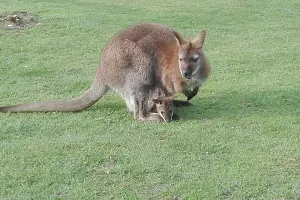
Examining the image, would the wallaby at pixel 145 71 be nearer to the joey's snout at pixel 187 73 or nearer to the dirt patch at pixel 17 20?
the joey's snout at pixel 187 73

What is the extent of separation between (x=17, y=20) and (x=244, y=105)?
6.35m

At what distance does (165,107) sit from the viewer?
652cm

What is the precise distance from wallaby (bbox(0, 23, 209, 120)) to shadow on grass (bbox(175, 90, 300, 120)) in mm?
263

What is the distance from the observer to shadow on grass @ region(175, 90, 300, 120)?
671cm

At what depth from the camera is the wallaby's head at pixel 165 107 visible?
21.4 feet

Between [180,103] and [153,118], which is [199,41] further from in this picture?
[153,118]

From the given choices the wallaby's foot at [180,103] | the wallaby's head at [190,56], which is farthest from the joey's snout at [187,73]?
the wallaby's foot at [180,103]

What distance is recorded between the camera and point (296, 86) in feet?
25.2

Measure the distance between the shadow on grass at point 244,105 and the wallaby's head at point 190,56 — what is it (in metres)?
0.51

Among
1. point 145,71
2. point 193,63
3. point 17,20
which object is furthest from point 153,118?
point 17,20

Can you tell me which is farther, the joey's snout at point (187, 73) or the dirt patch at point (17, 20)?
the dirt patch at point (17, 20)

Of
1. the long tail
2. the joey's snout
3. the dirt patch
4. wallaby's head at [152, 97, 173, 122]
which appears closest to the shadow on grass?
wallaby's head at [152, 97, 173, 122]

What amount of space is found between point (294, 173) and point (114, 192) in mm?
1470

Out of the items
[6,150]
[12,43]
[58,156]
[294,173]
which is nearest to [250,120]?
[294,173]
